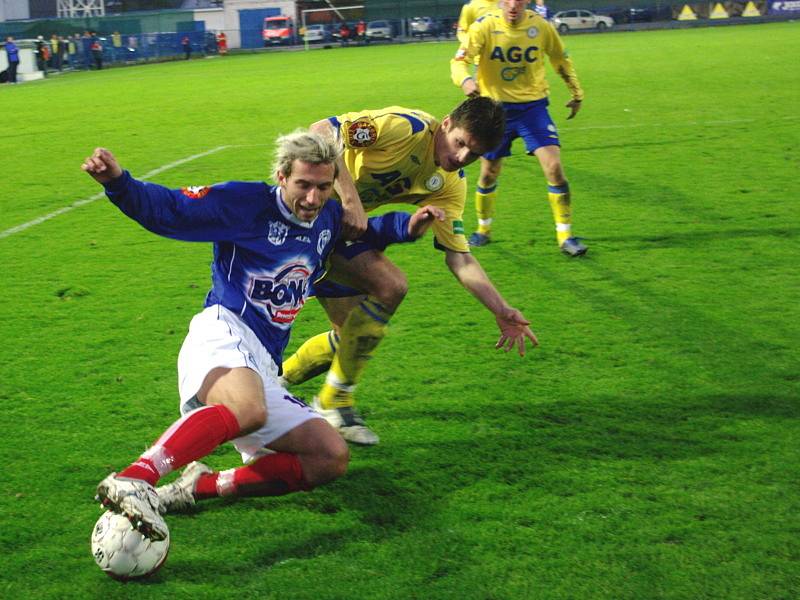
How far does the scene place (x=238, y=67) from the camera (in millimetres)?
35906

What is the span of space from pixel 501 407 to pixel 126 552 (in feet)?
7.25

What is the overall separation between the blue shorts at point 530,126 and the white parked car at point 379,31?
44.8 meters

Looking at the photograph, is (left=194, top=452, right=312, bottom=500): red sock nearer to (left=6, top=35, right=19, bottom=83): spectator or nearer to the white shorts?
the white shorts

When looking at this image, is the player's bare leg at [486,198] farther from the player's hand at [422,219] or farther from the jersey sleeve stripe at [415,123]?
the player's hand at [422,219]

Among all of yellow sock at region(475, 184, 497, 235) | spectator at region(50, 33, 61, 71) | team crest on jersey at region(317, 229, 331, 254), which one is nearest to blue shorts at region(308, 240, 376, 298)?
team crest on jersey at region(317, 229, 331, 254)

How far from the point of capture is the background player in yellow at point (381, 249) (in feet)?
15.1

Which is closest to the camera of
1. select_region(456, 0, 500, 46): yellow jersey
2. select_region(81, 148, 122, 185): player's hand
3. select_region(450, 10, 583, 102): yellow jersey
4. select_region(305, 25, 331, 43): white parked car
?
select_region(81, 148, 122, 185): player's hand

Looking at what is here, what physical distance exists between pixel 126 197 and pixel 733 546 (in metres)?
2.52

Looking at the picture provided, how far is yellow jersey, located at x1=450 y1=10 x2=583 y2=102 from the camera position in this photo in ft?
27.6

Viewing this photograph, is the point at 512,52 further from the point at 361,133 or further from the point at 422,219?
the point at 422,219

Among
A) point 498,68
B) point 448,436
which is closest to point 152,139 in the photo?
point 498,68

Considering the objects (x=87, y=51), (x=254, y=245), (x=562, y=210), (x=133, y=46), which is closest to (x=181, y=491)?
(x=254, y=245)

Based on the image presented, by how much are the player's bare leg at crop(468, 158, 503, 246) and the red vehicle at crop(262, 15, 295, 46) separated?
50.1m

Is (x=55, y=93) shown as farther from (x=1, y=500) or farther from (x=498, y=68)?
(x=1, y=500)
